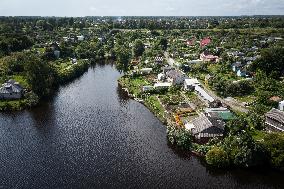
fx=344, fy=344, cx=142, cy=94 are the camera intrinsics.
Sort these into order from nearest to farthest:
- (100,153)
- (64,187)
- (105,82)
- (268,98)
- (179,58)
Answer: (64,187) < (100,153) < (268,98) < (105,82) < (179,58)

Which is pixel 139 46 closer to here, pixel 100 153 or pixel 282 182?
pixel 100 153

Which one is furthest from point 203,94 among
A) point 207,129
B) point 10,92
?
point 10,92

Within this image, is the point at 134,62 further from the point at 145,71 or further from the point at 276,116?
the point at 276,116

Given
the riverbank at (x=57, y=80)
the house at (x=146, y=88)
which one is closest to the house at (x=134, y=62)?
the riverbank at (x=57, y=80)

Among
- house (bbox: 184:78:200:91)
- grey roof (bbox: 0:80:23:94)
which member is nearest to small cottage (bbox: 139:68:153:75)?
house (bbox: 184:78:200:91)

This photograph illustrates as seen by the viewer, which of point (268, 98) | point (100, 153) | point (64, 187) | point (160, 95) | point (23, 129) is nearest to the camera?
point (64, 187)

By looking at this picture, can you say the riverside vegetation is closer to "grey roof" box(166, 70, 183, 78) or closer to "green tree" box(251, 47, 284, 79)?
"green tree" box(251, 47, 284, 79)

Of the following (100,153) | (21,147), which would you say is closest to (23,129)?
(21,147)
